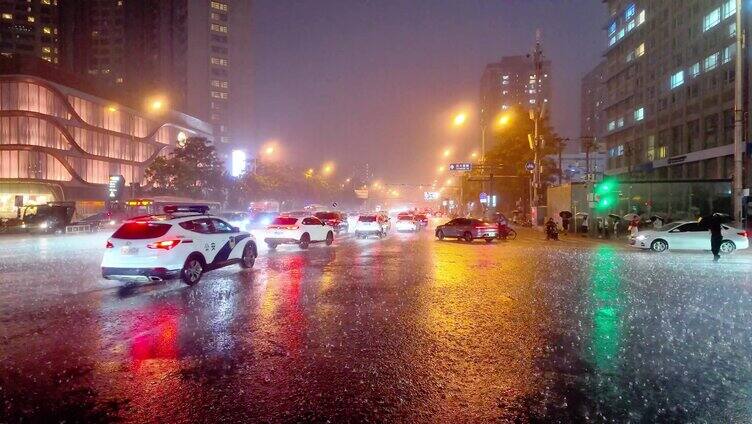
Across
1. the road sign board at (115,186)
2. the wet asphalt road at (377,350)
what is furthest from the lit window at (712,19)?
the road sign board at (115,186)

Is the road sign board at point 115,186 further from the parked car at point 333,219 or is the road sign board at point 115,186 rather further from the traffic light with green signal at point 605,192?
the traffic light with green signal at point 605,192

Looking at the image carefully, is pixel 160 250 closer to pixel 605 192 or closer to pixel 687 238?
pixel 687 238

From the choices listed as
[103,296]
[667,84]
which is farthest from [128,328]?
[667,84]

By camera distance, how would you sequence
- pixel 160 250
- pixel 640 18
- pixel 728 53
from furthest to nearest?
1. pixel 640 18
2. pixel 728 53
3. pixel 160 250

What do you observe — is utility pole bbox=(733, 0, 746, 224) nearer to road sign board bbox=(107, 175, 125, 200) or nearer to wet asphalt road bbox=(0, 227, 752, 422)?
wet asphalt road bbox=(0, 227, 752, 422)

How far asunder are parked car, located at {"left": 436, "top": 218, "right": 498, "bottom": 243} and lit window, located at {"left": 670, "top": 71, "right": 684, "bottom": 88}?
4292 cm

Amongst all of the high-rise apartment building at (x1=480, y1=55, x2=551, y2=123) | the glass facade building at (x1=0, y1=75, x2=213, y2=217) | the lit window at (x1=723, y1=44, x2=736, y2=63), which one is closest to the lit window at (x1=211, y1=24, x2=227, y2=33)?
the glass facade building at (x1=0, y1=75, x2=213, y2=217)

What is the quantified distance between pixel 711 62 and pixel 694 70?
335 centimetres

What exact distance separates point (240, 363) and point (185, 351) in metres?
0.98

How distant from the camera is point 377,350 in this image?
6824 mm

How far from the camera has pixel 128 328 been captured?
8.12 m

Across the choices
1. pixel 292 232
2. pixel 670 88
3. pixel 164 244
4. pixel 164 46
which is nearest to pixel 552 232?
pixel 292 232

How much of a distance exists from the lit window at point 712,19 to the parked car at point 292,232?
161ft

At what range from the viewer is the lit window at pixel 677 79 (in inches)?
2376
